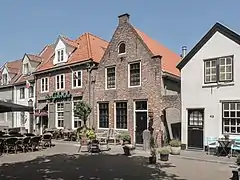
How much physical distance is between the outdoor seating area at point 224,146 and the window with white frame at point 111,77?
30.9 feet

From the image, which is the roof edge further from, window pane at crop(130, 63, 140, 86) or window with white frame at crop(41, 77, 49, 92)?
window with white frame at crop(41, 77, 49, 92)

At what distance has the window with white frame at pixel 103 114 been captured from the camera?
1001 inches

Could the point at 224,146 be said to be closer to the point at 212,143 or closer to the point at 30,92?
the point at 212,143

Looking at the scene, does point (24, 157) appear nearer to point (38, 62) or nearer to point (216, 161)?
point (216, 161)

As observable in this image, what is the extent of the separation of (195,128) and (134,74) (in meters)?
6.38

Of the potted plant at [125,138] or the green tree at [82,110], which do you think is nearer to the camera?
the potted plant at [125,138]

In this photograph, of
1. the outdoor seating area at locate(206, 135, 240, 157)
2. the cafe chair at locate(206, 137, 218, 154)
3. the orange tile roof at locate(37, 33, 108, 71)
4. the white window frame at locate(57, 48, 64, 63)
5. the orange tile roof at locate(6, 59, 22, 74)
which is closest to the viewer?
the outdoor seating area at locate(206, 135, 240, 157)

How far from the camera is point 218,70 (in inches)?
733

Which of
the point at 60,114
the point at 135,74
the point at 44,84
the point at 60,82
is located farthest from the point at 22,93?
the point at 135,74

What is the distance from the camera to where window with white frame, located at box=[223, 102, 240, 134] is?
17812mm

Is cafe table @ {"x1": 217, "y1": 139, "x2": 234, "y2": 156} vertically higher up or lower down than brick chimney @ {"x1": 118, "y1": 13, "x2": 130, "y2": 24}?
lower down

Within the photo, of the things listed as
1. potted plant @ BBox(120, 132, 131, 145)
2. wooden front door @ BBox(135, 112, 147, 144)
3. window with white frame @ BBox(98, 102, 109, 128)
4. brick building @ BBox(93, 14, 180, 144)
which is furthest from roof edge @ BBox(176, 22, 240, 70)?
window with white frame @ BBox(98, 102, 109, 128)

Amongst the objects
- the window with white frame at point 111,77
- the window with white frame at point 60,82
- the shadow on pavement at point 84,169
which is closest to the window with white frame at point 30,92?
the window with white frame at point 60,82

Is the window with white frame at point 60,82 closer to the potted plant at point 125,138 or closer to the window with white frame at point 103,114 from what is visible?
the window with white frame at point 103,114
